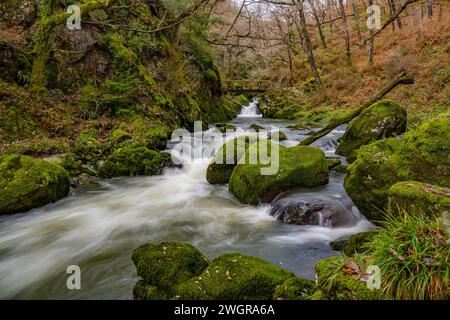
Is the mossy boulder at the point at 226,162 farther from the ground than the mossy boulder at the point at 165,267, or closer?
farther from the ground

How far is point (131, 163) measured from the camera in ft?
34.8

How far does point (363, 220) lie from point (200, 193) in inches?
173

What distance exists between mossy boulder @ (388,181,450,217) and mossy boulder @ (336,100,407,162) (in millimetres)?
6496

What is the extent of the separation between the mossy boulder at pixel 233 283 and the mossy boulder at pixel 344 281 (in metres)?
0.66

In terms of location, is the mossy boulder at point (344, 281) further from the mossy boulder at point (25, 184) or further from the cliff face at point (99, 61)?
the cliff face at point (99, 61)

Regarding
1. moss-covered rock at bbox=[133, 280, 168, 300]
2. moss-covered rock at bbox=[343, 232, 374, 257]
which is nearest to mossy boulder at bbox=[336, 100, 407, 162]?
moss-covered rock at bbox=[343, 232, 374, 257]

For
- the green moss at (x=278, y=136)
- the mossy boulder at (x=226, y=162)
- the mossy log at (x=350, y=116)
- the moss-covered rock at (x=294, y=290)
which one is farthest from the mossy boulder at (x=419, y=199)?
the green moss at (x=278, y=136)

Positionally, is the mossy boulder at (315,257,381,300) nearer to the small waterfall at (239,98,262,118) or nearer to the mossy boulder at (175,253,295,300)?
the mossy boulder at (175,253,295,300)

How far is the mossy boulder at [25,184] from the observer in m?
7.18

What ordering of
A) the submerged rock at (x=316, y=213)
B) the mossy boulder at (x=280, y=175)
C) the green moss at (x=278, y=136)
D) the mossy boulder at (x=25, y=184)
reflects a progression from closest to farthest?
the submerged rock at (x=316, y=213), the mossy boulder at (x=25, y=184), the mossy boulder at (x=280, y=175), the green moss at (x=278, y=136)

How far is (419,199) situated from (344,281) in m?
1.48

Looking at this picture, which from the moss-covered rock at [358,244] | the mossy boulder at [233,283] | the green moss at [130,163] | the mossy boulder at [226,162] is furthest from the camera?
the green moss at [130,163]

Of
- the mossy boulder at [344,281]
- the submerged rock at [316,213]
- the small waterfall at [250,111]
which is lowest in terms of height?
the submerged rock at [316,213]

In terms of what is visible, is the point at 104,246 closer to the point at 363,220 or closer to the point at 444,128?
the point at 363,220
